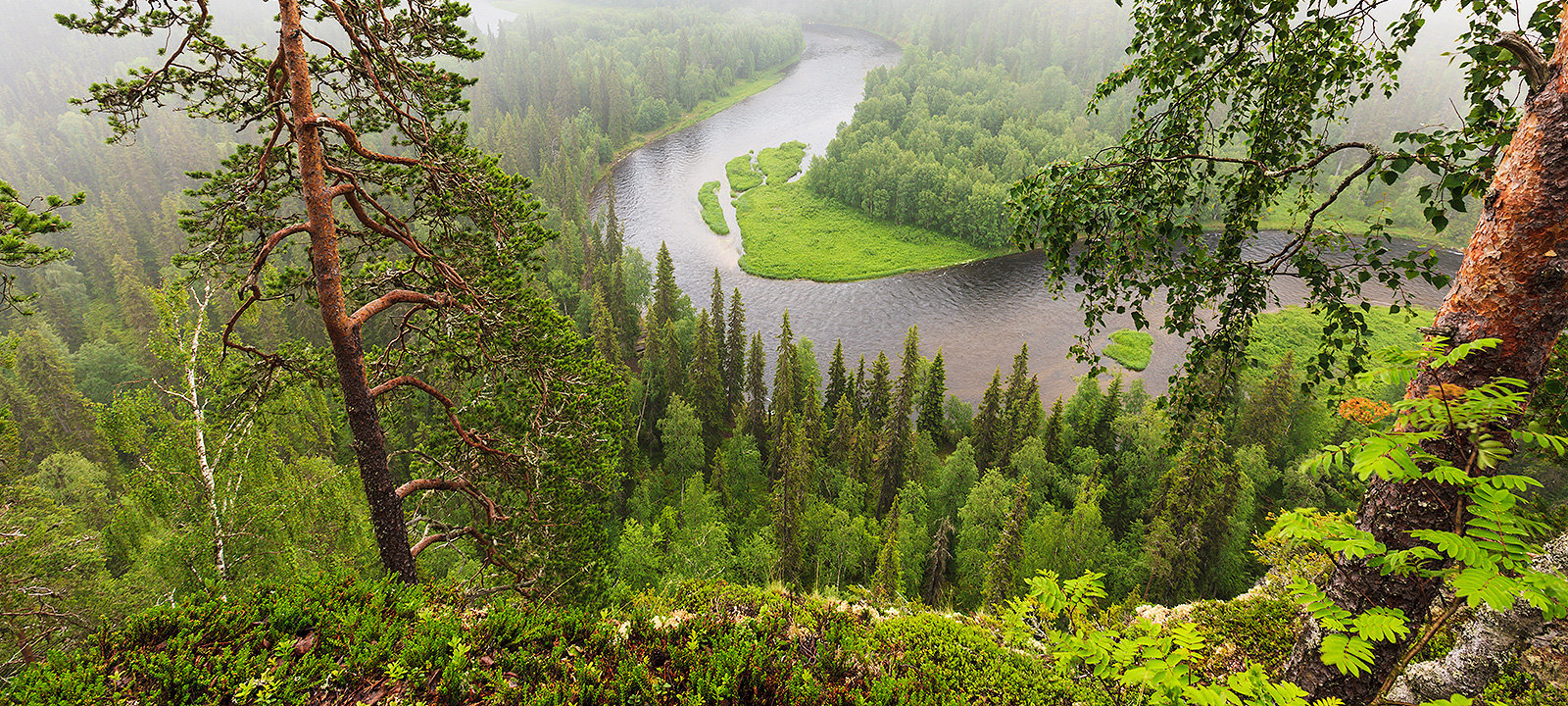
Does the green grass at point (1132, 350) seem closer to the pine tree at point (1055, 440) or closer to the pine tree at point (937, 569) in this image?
the pine tree at point (1055, 440)

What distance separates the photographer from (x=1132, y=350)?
54.5m

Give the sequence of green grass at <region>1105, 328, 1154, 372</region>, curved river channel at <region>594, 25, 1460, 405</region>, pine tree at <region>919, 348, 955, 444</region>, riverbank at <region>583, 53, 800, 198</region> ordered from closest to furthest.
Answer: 1. pine tree at <region>919, 348, 955, 444</region>
2. green grass at <region>1105, 328, 1154, 372</region>
3. curved river channel at <region>594, 25, 1460, 405</region>
4. riverbank at <region>583, 53, 800, 198</region>

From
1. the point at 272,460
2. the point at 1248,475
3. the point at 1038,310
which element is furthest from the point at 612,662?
the point at 1038,310

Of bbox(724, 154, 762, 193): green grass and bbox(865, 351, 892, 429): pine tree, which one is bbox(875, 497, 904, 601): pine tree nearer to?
bbox(865, 351, 892, 429): pine tree

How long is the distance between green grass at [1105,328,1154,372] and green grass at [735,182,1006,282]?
21155 mm

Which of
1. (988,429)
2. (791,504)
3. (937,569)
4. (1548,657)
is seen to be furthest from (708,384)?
(1548,657)

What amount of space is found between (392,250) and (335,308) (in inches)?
81.6

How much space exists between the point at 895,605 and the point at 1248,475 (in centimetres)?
3838

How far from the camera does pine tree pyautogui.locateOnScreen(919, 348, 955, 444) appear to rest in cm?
4303

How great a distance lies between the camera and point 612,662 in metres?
5.45

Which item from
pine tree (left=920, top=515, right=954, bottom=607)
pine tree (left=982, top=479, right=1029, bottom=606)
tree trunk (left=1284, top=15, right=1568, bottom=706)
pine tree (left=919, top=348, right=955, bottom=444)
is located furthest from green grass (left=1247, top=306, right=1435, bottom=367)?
tree trunk (left=1284, top=15, right=1568, bottom=706)

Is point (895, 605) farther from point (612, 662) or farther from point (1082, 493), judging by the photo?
point (1082, 493)

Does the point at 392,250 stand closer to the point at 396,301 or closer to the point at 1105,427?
the point at 396,301

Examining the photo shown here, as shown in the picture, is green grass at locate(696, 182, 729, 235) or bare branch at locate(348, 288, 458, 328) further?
green grass at locate(696, 182, 729, 235)
